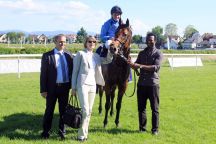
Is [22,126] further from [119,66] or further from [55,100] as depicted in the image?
[119,66]

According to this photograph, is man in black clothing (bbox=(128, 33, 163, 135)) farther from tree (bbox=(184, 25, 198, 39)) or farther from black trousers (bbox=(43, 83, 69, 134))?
tree (bbox=(184, 25, 198, 39))

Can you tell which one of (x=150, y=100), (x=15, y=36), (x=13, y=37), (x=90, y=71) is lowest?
(x=150, y=100)

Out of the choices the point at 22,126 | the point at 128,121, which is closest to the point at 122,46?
the point at 128,121

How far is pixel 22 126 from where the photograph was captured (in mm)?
8570

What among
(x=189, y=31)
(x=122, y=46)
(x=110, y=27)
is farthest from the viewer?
(x=189, y=31)

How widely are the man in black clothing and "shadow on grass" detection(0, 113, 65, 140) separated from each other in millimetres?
2229

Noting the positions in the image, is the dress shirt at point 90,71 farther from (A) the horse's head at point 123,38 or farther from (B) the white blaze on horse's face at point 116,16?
(B) the white blaze on horse's face at point 116,16

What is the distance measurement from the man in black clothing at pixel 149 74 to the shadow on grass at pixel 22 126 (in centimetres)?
223

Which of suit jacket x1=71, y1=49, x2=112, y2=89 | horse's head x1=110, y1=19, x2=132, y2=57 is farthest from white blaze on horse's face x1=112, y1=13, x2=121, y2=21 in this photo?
suit jacket x1=71, y1=49, x2=112, y2=89

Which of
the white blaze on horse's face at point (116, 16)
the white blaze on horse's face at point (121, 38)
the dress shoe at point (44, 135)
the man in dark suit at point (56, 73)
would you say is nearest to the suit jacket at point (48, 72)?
the man in dark suit at point (56, 73)

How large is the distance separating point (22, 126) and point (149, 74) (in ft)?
10.7

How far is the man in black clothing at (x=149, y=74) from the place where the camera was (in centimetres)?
762

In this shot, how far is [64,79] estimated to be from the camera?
7.14 m

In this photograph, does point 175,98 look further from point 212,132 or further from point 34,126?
point 34,126
